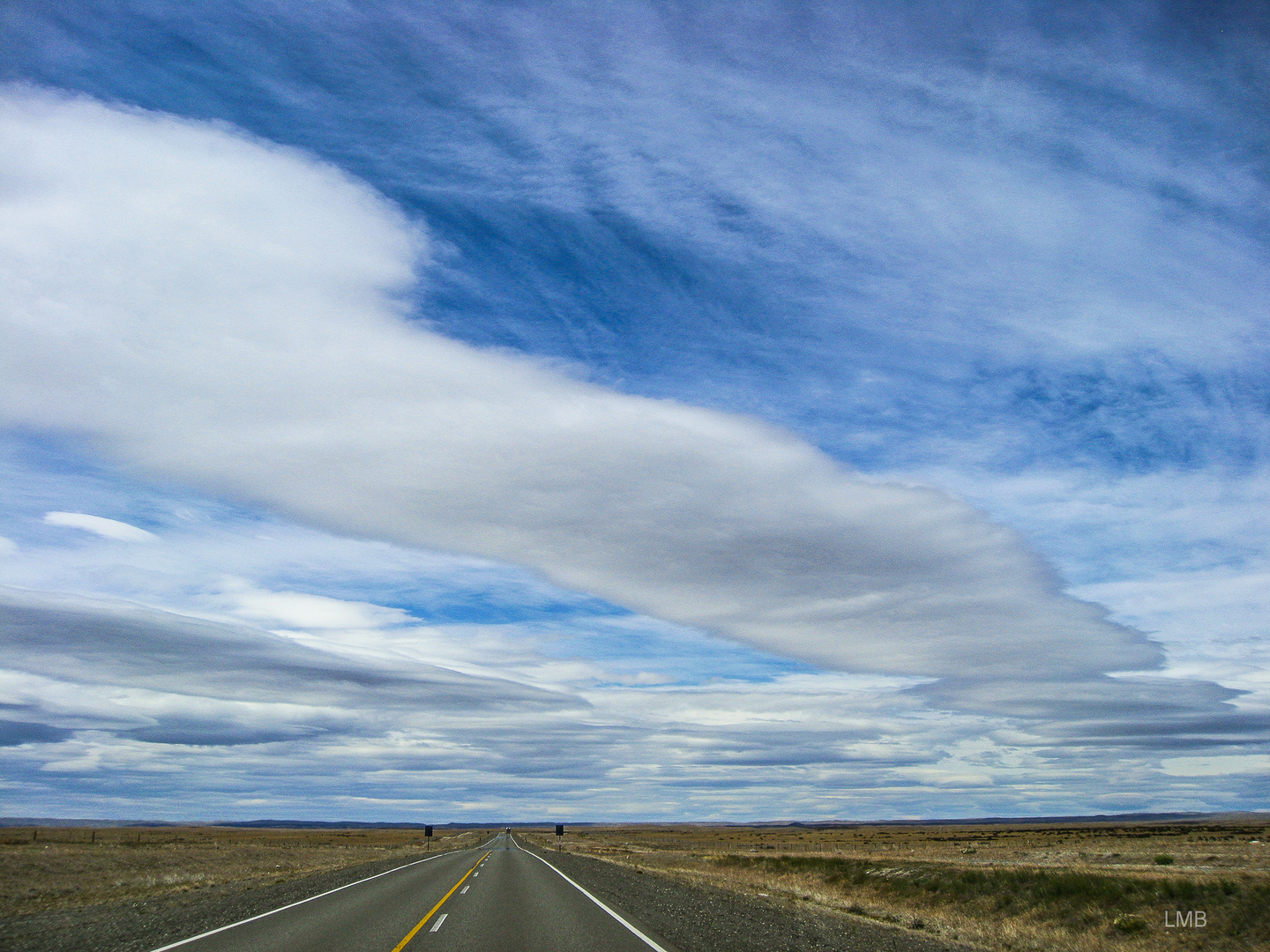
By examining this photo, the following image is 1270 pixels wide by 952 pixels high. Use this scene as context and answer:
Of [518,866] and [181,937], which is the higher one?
[181,937]

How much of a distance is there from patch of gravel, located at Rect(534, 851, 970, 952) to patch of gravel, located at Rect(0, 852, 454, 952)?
974 cm

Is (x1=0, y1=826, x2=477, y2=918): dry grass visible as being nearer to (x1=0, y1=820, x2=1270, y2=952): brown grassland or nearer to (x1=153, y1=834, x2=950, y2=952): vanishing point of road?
(x1=0, y1=820, x2=1270, y2=952): brown grassland

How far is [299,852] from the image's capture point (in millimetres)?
67875

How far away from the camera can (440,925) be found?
17812 mm

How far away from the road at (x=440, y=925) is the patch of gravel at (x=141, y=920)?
83cm

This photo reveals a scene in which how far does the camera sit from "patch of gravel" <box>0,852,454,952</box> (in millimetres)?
15656

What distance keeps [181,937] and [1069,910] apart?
24763 mm

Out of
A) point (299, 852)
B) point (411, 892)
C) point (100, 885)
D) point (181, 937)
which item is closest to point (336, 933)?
point (181, 937)

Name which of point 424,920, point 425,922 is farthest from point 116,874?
point 425,922

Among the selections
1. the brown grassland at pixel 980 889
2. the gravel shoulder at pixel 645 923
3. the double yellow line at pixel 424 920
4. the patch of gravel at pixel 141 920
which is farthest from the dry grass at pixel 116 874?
the double yellow line at pixel 424 920

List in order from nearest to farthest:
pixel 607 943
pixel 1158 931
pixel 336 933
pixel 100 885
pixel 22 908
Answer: pixel 607 943
pixel 336 933
pixel 1158 931
pixel 22 908
pixel 100 885

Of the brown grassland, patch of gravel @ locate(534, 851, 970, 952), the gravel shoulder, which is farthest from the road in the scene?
the brown grassland

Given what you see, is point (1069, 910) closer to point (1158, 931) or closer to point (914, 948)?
point (1158, 931)

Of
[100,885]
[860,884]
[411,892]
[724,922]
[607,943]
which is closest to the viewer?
[607,943]
